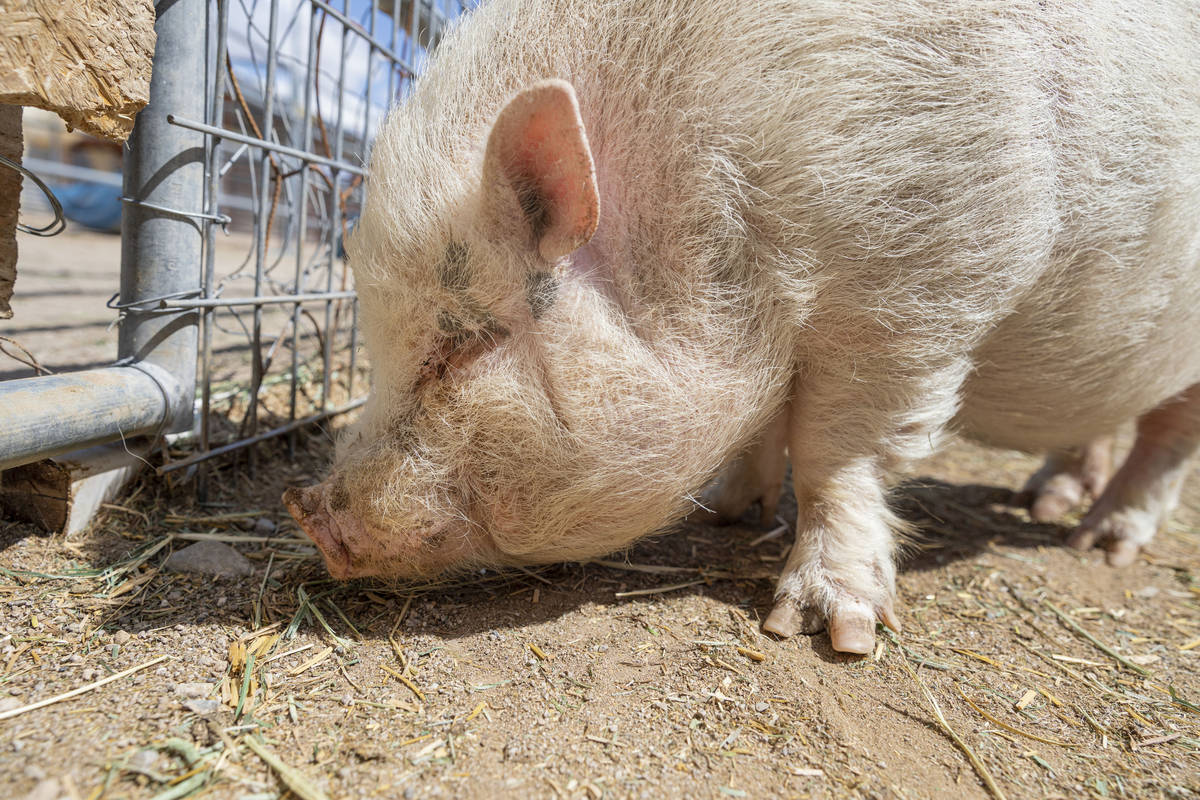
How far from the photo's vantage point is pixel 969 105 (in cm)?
180

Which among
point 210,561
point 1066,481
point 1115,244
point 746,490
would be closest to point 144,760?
point 210,561

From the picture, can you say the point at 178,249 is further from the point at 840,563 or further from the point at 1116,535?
the point at 1116,535

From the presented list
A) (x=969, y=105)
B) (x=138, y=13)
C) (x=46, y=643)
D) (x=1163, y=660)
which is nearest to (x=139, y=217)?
(x=138, y=13)

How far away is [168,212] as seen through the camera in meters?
2.11

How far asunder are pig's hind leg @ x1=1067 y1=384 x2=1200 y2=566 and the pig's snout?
3049 millimetres

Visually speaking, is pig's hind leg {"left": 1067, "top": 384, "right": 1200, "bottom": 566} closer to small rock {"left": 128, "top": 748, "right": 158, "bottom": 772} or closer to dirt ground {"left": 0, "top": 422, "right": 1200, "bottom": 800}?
dirt ground {"left": 0, "top": 422, "right": 1200, "bottom": 800}

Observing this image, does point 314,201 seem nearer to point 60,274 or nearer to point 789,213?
point 789,213

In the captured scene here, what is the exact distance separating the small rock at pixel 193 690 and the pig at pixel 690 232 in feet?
1.42

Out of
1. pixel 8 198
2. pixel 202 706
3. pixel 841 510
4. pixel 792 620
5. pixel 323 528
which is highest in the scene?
pixel 8 198

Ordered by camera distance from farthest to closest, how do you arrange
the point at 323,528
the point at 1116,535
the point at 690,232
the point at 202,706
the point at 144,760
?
1. the point at 1116,535
2. the point at 323,528
3. the point at 690,232
4. the point at 202,706
5. the point at 144,760

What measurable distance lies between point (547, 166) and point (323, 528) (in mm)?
1059

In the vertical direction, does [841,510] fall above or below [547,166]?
below

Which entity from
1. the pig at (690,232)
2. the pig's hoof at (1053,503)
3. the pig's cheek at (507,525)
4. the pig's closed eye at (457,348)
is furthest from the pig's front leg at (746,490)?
the pig's hoof at (1053,503)

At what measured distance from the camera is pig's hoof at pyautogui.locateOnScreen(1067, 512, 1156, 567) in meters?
3.18
